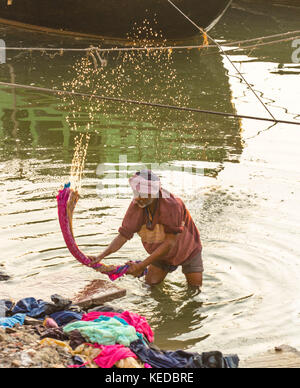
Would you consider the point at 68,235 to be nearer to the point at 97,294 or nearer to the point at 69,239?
the point at 69,239

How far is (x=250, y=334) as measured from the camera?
19.5ft

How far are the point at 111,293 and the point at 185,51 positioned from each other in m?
11.4

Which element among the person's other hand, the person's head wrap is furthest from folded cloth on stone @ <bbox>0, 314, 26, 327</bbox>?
the person's head wrap

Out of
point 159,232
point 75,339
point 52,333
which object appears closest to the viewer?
point 75,339

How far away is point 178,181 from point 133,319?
3995 mm

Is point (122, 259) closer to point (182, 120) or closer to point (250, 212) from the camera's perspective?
point (250, 212)

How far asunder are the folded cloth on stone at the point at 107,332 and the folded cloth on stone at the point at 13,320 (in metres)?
0.38

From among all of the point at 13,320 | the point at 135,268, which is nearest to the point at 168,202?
the point at 135,268

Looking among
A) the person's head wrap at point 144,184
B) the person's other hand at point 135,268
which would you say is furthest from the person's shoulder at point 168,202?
the person's other hand at point 135,268

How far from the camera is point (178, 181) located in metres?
9.23

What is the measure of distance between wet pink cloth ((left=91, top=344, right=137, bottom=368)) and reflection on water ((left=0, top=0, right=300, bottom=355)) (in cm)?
102

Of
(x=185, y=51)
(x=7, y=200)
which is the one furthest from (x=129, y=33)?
(x=7, y=200)

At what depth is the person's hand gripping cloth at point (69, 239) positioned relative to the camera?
20.0 feet

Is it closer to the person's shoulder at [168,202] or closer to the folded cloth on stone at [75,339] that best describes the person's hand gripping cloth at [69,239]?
the person's shoulder at [168,202]
